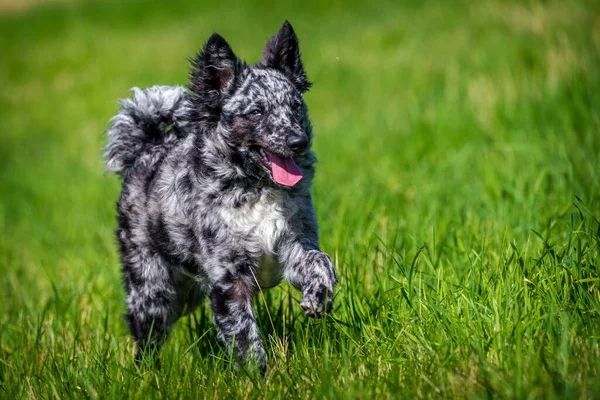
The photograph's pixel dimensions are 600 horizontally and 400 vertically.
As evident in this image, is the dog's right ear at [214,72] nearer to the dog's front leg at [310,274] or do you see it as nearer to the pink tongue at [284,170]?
the pink tongue at [284,170]

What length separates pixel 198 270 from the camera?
4066 millimetres

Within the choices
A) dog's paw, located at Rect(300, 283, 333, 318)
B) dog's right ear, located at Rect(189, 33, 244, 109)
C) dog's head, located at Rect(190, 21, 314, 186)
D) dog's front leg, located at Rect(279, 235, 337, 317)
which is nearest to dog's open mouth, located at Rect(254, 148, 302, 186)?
dog's head, located at Rect(190, 21, 314, 186)

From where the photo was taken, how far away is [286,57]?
3.97 metres

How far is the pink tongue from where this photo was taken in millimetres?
3564

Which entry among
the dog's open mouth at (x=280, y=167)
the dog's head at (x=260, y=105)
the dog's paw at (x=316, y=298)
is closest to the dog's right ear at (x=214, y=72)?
the dog's head at (x=260, y=105)

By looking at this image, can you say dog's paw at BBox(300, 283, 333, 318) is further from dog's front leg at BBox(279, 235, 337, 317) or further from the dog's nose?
the dog's nose

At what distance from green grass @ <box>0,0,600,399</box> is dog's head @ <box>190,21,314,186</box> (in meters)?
0.74

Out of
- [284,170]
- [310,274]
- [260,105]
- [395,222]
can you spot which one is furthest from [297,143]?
[395,222]

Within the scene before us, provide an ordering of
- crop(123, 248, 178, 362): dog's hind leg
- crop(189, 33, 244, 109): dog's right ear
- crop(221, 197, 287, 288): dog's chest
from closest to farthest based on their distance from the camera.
A: crop(221, 197, 287, 288): dog's chest, crop(189, 33, 244, 109): dog's right ear, crop(123, 248, 178, 362): dog's hind leg

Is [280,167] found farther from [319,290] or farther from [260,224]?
[319,290]

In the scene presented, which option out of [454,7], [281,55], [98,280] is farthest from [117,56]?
Answer: [281,55]

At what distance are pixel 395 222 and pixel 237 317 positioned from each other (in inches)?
90.1

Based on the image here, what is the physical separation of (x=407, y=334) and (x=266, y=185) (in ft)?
3.49

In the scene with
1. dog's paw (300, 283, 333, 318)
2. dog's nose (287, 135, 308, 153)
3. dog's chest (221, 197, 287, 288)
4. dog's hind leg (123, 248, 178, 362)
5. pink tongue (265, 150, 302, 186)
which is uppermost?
dog's nose (287, 135, 308, 153)
